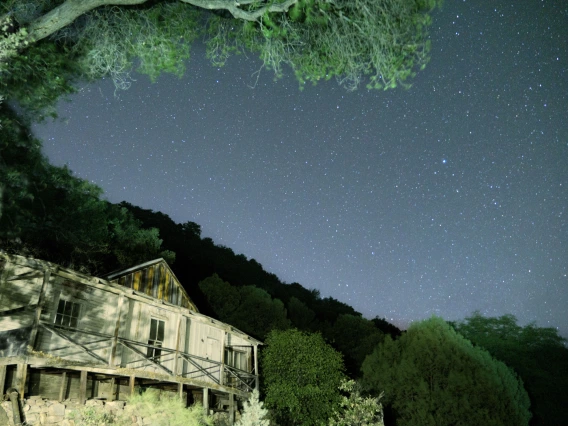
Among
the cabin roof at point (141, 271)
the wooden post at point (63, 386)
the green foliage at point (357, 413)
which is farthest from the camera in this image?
the green foliage at point (357, 413)

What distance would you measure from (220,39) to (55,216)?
50.0 feet

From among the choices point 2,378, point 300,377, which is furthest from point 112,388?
point 300,377

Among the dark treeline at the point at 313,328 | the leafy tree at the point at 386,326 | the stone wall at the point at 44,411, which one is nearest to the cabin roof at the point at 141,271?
the dark treeline at the point at 313,328

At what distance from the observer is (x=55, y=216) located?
2161 cm

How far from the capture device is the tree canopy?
9.13 m

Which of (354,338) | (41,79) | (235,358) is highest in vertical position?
(41,79)

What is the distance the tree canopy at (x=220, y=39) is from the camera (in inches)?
360

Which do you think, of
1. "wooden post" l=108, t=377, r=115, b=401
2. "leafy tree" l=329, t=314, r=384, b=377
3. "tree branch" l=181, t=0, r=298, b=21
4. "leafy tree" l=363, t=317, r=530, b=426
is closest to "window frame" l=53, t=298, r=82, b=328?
"wooden post" l=108, t=377, r=115, b=401

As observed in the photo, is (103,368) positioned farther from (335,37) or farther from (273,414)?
(335,37)

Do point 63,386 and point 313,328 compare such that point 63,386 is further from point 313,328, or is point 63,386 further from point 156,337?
point 313,328

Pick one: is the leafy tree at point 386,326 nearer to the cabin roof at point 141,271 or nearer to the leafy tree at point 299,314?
the leafy tree at point 299,314

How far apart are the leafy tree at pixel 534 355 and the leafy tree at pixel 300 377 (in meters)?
22.2

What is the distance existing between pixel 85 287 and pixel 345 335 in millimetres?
32480

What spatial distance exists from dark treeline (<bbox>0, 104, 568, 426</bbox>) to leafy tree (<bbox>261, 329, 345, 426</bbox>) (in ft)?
0.38
